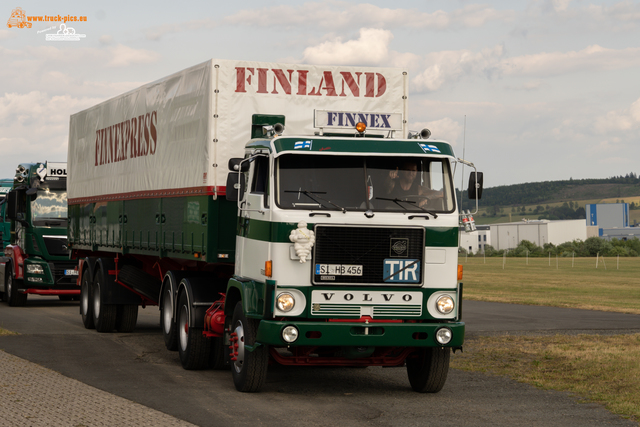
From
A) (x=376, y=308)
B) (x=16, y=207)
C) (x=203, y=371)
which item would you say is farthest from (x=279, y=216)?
(x=16, y=207)

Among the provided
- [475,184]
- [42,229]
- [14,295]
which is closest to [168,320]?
[475,184]

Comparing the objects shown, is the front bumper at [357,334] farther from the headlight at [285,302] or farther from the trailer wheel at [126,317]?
the trailer wheel at [126,317]

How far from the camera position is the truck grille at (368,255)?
30.6ft

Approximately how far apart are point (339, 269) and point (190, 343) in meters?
3.46

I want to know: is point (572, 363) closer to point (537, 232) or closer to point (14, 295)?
point (14, 295)

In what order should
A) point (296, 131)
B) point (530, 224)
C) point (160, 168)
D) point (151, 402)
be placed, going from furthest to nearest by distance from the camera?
1. point (530, 224)
2. point (160, 168)
3. point (296, 131)
4. point (151, 402)

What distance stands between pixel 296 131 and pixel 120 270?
237 inches

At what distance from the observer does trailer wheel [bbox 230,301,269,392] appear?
9.80 meters

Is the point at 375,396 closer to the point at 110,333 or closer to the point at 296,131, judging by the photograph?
the point at 296,131

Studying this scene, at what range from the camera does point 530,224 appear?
564 feet

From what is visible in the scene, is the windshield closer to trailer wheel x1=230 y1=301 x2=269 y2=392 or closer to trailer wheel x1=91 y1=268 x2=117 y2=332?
trailer wheel x1=91 y1=268 x2=117 y2=332

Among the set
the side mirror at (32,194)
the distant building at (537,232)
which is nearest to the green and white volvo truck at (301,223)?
the side mirror at (32,194)

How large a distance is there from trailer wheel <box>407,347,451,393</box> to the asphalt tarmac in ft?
0.42

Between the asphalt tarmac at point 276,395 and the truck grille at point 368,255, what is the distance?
54.7 inches
